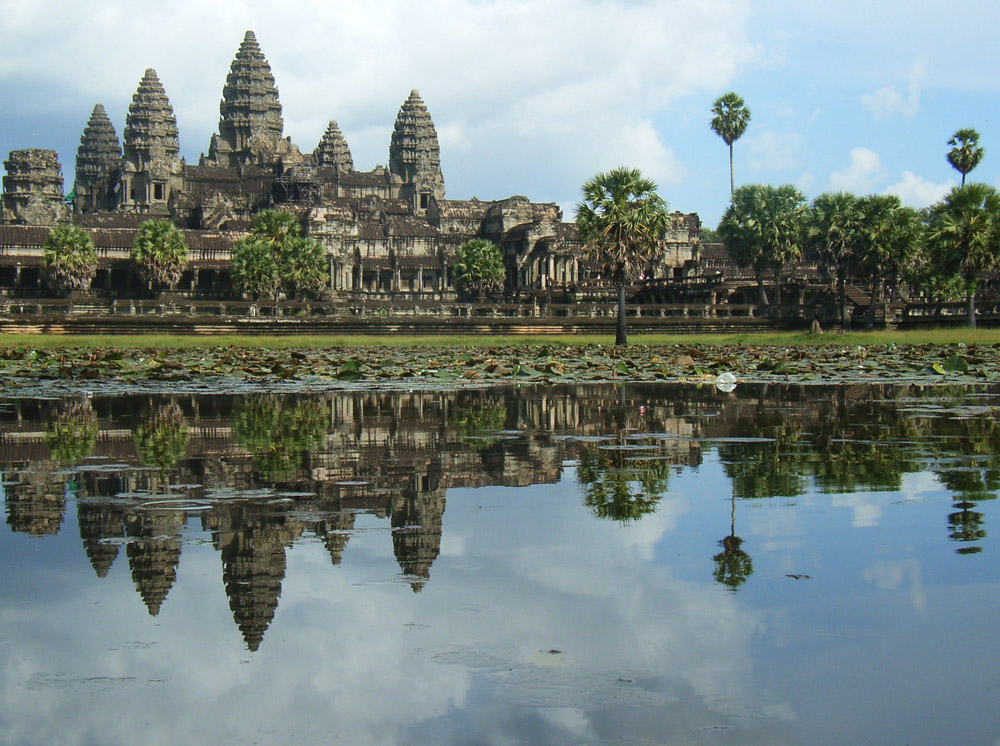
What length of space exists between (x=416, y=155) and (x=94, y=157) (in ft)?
127

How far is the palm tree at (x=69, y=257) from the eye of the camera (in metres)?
77.3

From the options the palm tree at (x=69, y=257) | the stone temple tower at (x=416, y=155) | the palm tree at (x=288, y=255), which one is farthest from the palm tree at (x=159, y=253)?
the stone temple tower at (x=416, y=155)

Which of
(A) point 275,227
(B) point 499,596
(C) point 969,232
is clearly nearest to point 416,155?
(A) point 275,227

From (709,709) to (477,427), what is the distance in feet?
26.1

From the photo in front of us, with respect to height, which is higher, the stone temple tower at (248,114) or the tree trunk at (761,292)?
the stone temple tower at (248,114)

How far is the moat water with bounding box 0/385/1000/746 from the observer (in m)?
3.52

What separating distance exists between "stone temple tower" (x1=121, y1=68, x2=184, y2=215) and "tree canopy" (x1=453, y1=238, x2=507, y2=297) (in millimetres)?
34652

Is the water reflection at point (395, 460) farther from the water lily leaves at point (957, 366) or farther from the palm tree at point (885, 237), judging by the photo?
the palm tree at point (885, 237)

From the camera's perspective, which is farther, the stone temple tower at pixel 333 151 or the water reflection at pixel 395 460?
the stone temple tower at pixel 333 151

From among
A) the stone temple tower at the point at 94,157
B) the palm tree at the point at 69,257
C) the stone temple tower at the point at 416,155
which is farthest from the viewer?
the stone temple tower at the point at 94,157

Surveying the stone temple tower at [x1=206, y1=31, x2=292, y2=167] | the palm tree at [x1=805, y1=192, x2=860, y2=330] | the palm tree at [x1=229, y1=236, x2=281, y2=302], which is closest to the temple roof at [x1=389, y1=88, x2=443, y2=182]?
the stone temple tower at [x1=206, y1=31, x2=292, y2=167]

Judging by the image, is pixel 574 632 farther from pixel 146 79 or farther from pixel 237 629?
pixel 146 79

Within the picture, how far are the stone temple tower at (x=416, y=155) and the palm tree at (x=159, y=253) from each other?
44.5m

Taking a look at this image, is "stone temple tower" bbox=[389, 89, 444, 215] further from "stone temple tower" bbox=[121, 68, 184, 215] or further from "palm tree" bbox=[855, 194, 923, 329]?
"palm tree" bbox=[855, 194, 923, 329]
